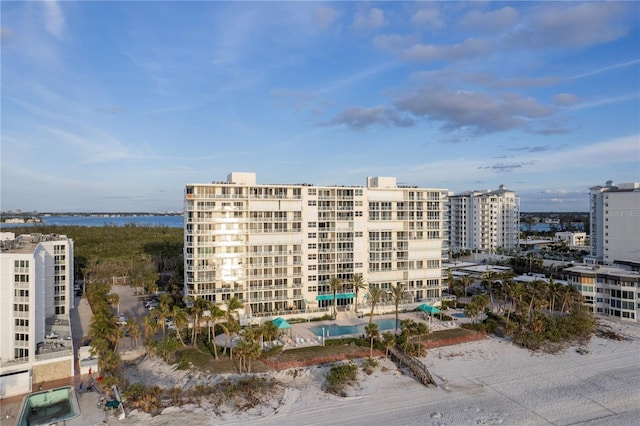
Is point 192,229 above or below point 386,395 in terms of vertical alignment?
above

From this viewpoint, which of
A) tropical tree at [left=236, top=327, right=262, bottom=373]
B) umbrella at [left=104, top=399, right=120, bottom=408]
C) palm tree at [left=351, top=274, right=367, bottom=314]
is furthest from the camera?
palm tree at [left=351, top=274, right=367, bottom=314]

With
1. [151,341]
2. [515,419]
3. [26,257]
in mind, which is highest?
[26,257]

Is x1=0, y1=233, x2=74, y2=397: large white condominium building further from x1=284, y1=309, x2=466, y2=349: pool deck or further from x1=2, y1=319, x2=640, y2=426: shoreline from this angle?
x1=284, y1=309, x2=466, y2=349: pool deck

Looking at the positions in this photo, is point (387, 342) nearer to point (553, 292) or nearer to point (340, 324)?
point (340, 324)

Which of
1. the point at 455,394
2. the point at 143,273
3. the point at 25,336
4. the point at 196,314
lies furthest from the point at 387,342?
the point at 143,273

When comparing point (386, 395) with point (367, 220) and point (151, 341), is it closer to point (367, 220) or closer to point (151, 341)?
point (151, 341)

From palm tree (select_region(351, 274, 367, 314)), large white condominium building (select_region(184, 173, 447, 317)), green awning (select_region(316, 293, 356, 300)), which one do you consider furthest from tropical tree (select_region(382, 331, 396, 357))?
large white condominium building (select_region(184, 173, 447, 317))

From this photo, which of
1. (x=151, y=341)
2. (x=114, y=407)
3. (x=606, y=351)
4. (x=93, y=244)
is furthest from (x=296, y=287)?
(x=93, y=244)

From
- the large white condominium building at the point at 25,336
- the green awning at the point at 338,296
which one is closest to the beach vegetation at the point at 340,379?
the green awning at the point at 338,296

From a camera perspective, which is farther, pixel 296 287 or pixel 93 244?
pixel 93 244
